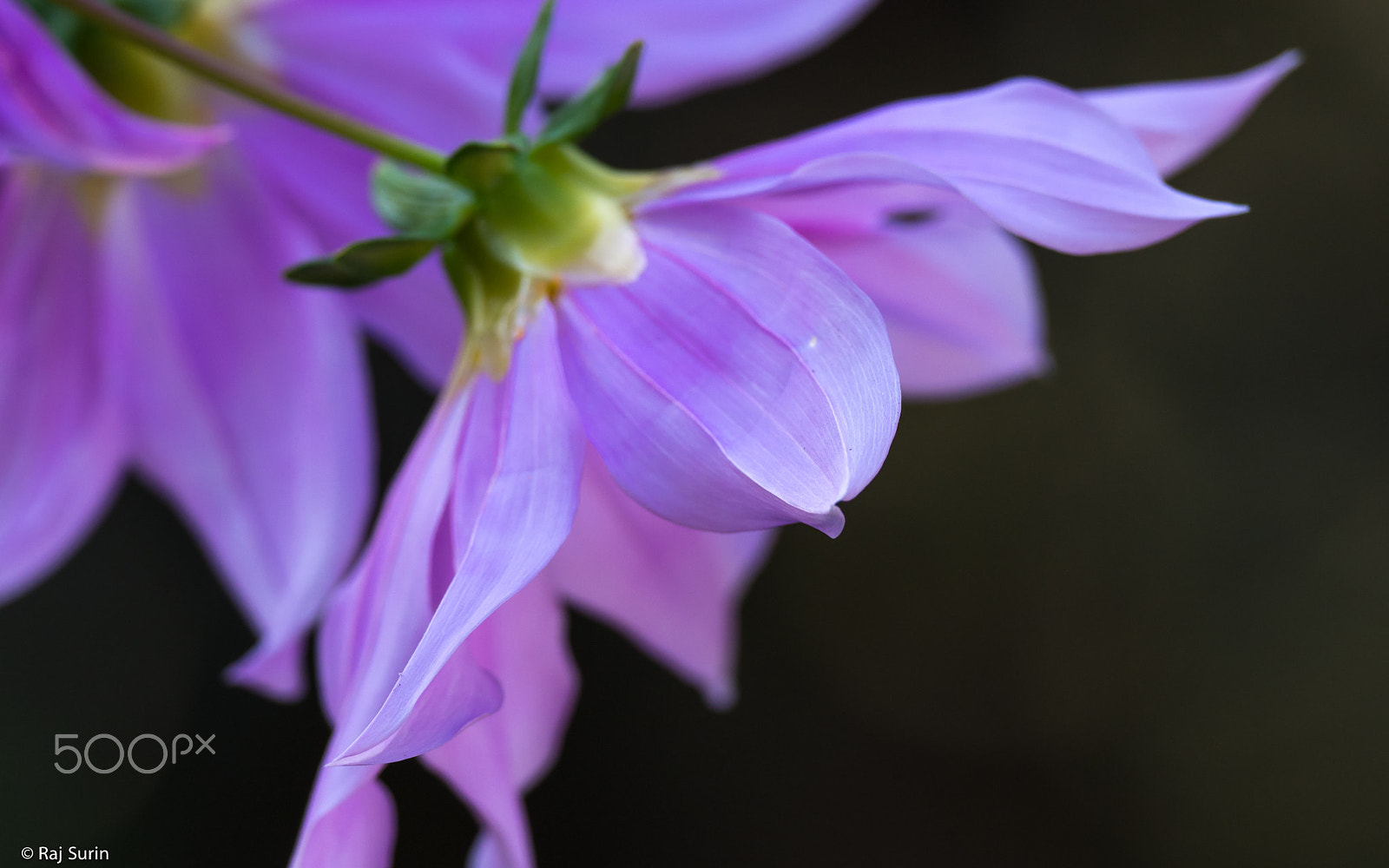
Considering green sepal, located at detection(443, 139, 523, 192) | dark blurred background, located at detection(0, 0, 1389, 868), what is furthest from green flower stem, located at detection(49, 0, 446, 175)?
dark blurred background, located at detection(0, 0, 1389, 868)

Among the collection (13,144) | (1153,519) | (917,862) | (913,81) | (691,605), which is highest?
(13,144)

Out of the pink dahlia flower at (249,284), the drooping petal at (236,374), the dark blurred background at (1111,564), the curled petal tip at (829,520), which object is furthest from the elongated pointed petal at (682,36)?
the dark blurred background at (1111,564)

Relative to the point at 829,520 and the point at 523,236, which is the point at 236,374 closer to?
the point at 523,236

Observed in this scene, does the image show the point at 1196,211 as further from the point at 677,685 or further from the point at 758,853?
the point at 758,853

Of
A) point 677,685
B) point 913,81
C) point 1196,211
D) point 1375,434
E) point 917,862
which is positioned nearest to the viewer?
point 1196,211

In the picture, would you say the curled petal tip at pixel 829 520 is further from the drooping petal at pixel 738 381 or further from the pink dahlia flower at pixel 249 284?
the pink dahlia flower at pixel 249 284

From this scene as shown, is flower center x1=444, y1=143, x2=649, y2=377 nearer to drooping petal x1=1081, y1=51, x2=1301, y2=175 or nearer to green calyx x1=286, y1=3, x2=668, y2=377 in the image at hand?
green calyx x1=286, y1=3, x2=668, y2=377

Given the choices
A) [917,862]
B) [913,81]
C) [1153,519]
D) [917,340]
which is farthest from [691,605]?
[1153,519]

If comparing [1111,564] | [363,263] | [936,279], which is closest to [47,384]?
[363,263]
